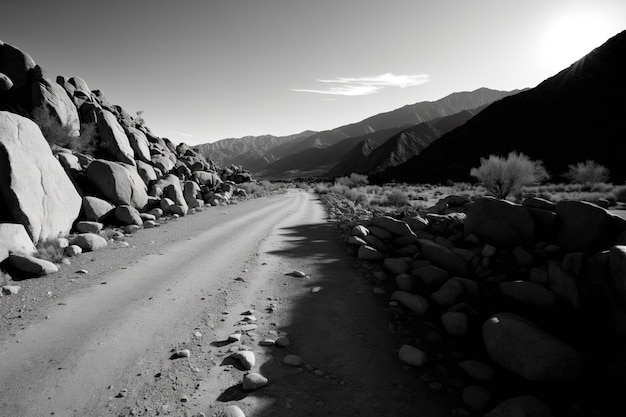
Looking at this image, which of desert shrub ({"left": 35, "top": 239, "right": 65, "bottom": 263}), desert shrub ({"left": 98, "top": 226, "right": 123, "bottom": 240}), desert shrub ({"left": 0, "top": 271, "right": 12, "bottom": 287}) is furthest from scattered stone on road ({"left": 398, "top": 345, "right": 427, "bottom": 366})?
desert shrub ({"left": 98, "top": 226, "right": 123, "bottom": 240})

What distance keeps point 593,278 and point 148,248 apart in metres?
10.00

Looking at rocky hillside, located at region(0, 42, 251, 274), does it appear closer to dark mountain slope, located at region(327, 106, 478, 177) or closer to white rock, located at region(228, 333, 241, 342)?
white rock, located at region(228, 333, 241, 342)

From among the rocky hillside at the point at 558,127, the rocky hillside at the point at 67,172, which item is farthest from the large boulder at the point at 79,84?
the rocky hillside at the point at 558,127

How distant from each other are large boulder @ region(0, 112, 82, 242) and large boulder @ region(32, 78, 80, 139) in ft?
25.4

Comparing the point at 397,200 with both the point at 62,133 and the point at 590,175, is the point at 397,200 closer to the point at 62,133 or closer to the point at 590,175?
the point at 62,133

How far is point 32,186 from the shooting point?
8.41 m

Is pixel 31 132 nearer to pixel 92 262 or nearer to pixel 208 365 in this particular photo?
pixel 92 262

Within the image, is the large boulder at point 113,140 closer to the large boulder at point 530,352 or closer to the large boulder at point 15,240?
the large boulder at point 15,240

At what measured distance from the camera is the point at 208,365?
3662mm

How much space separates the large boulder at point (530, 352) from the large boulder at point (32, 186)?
1042 cm

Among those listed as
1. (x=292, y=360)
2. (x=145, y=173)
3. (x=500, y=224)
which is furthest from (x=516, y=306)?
(x=145, y=173)

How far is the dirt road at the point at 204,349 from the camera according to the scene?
3113 mm

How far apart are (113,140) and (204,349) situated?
18977 millimetres

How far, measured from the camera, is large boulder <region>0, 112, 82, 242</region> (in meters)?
7.75
